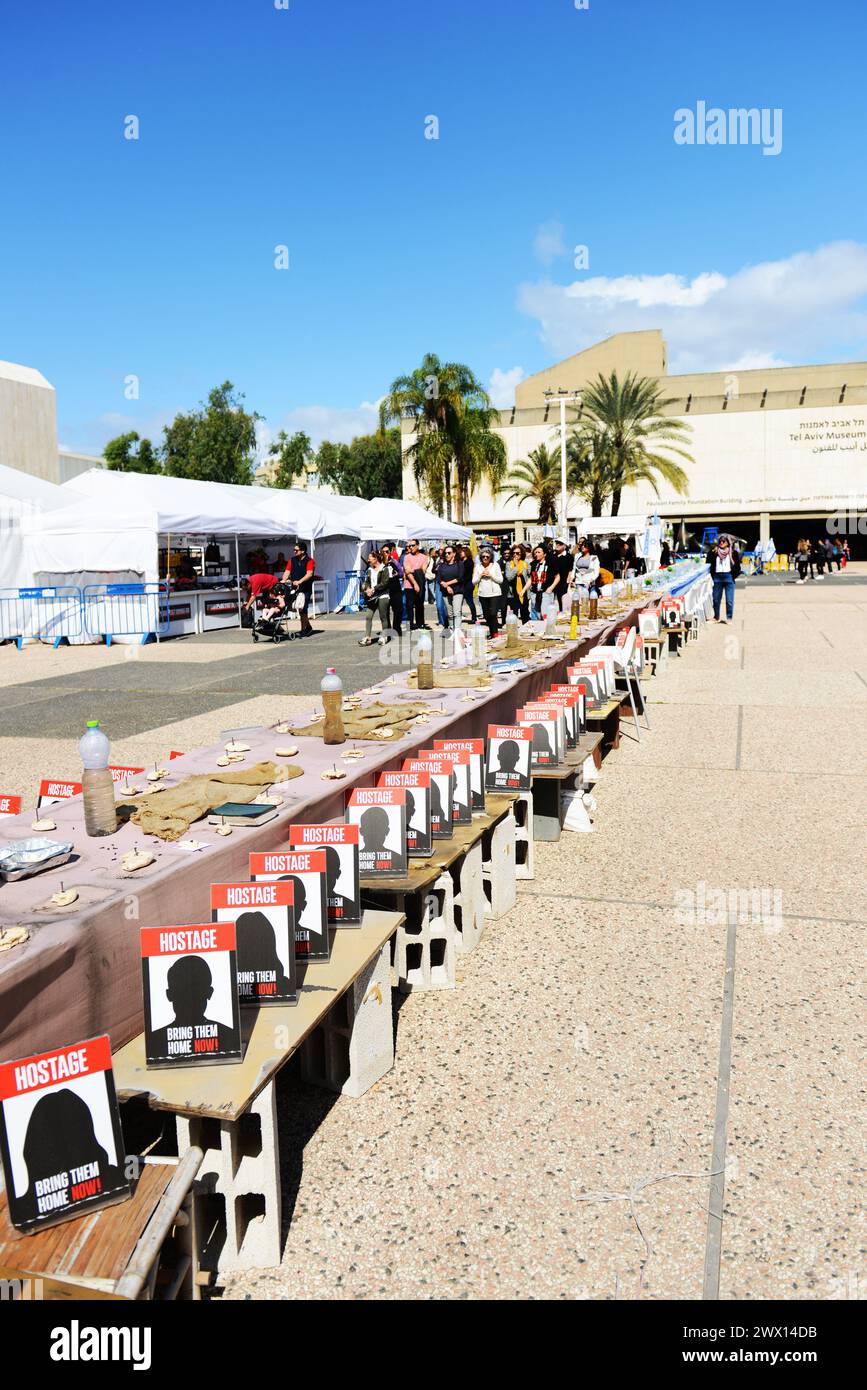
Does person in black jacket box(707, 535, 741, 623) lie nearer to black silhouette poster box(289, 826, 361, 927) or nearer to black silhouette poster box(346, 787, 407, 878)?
black silhouette poster box(346, 787, 407, 878)

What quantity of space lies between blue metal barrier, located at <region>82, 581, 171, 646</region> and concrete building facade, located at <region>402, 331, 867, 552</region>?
45.6 m

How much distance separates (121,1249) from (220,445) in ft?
233

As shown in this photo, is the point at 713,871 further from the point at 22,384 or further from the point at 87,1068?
the point at 22,384

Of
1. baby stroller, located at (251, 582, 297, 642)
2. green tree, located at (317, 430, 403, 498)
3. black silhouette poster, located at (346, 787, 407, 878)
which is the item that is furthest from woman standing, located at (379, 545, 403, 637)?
green tree, located at (317, 430, 403, 498)

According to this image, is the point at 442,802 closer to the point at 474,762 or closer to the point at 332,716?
the point at 474,762

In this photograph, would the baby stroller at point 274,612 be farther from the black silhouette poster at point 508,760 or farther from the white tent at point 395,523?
the black silhouette poster at point 508,760

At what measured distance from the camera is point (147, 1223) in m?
2.26

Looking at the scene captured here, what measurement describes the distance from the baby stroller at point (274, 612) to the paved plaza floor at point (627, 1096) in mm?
12557

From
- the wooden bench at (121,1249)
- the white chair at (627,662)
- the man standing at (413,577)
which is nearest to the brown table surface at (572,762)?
the white chair at (627,662)

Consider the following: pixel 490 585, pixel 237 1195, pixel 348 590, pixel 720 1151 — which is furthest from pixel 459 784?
pixel 348 590

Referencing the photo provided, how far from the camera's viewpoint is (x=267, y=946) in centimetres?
306

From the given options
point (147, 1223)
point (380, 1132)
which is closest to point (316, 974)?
point (380, 1132)
